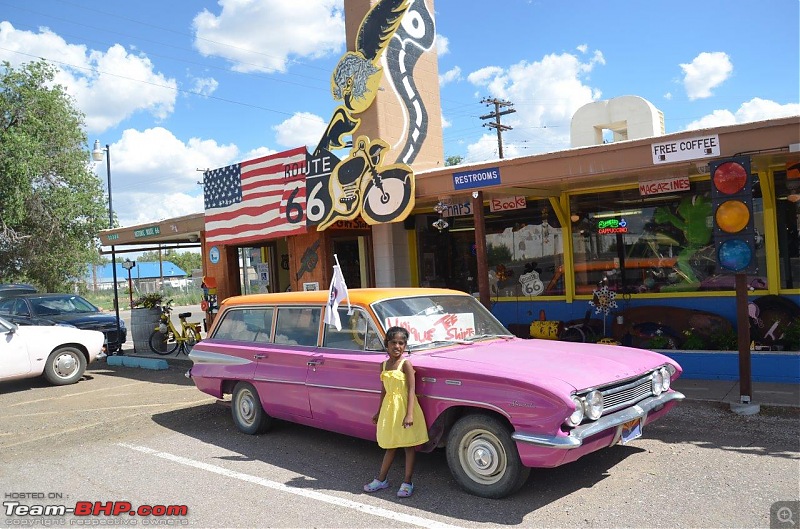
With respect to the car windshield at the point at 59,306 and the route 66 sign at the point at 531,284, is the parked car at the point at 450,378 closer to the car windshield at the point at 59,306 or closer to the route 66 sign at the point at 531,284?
the route 66 sign at the point at 531,284

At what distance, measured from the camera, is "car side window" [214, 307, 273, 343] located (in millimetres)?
7043

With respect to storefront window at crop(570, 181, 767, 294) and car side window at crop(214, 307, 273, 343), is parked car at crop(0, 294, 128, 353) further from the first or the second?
storefront window at crop(570, 181, 767, 294)

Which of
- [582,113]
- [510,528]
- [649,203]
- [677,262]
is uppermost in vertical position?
[582,113]

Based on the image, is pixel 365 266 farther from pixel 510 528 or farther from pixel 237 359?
pixel 510 528

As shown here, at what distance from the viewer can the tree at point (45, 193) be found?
75.7 feet

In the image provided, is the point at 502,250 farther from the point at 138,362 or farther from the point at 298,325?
the point at 138,362

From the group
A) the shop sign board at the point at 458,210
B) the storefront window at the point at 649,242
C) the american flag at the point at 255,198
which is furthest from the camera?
the shop sign board at the point at 458,210

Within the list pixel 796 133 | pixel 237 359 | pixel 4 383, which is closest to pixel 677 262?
pixel 796 133

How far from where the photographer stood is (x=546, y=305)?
11.8 m

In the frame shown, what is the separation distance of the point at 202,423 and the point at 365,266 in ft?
19.2

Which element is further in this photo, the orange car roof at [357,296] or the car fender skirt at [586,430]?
the orange car roof at [357,296]

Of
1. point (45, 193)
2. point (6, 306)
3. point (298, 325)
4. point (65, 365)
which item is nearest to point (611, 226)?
point (298, 325)

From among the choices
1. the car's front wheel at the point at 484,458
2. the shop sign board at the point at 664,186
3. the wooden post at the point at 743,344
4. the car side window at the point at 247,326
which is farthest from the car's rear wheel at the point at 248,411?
the shop sign board at the point at 664,186

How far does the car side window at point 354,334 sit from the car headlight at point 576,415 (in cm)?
185
